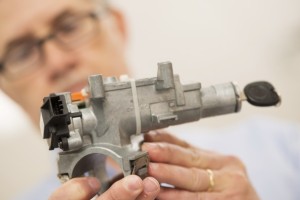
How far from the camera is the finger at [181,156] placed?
0.47 metres

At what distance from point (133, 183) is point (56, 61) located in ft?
2.04

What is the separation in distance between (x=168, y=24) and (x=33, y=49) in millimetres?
423

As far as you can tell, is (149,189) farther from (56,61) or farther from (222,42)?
(222,42)

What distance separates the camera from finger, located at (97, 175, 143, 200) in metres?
0.36

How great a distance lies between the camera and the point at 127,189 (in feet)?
1.19

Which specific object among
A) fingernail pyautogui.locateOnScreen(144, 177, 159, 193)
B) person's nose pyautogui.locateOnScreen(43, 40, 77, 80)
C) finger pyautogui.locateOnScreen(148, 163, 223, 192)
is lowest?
finger pyautogui.locateOnScreen(148, 163, 223, 192)

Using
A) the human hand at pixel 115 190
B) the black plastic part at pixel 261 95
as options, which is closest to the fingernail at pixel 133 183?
the human hand at pixel 115 190

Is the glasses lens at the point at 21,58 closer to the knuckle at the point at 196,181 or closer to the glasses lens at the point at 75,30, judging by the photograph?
the glasses lens at the point at 75,30

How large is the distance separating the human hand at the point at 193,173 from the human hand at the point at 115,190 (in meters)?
0.05

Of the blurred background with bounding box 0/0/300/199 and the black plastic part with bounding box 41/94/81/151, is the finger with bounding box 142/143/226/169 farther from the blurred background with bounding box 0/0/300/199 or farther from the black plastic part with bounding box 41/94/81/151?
the blurred background with bounding box 0/0/300/199

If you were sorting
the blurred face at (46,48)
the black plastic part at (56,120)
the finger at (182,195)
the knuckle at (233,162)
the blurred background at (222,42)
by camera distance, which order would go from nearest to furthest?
the black plastic part at (56,120) < the finger at (182,195) < the knuckle at (233,162) < the blurred face at (46,48) < the blurred background at (222,42)

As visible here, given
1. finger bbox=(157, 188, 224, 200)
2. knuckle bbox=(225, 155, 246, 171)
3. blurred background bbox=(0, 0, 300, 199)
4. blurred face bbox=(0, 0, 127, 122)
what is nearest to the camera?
finger bbox=(157, 188, 224, 200)

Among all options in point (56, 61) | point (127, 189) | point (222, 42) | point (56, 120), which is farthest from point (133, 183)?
point (222, 42)

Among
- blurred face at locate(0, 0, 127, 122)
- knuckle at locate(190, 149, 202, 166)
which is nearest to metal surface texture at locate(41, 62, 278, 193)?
knuckle at locate(190, 149, 202, 166)
